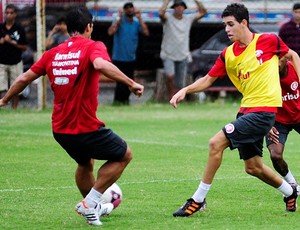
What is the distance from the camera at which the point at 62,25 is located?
2127 cm

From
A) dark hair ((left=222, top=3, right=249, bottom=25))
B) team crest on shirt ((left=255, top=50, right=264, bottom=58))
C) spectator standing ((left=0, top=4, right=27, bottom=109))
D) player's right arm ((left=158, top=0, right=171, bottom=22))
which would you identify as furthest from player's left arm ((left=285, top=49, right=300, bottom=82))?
player's right arm ((left=158, top=0, right=171, bottom=22))

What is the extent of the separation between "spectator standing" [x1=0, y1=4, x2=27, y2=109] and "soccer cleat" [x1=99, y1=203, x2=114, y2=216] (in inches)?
461

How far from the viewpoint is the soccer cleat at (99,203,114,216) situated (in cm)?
912

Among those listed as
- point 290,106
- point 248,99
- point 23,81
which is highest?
point 23,81

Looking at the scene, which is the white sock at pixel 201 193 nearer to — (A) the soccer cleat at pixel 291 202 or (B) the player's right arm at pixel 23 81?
(A) the soccer cleat at pixel 291 202

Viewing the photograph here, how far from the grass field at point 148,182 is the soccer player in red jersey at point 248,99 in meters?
0.44

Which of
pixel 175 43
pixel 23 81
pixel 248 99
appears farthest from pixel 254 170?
pixel 175 43

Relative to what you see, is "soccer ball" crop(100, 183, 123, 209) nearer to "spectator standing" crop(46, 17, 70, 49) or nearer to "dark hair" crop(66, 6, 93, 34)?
"dark hair" crop(66, 6, 93, 34)

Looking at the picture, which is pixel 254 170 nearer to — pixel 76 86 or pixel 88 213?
pixel 88 213

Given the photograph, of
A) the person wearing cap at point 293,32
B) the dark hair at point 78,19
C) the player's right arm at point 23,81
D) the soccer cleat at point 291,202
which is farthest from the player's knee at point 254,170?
the person wearing cap at point 293,32

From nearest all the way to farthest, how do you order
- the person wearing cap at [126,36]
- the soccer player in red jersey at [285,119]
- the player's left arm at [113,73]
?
1. the player's left arm at [113,73]
2. the soccer player in red jersey at [285,119]
3. the person wearing cap at [126,36]

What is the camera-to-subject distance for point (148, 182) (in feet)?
38.3

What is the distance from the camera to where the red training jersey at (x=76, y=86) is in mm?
8648

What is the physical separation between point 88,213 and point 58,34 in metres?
14.7
